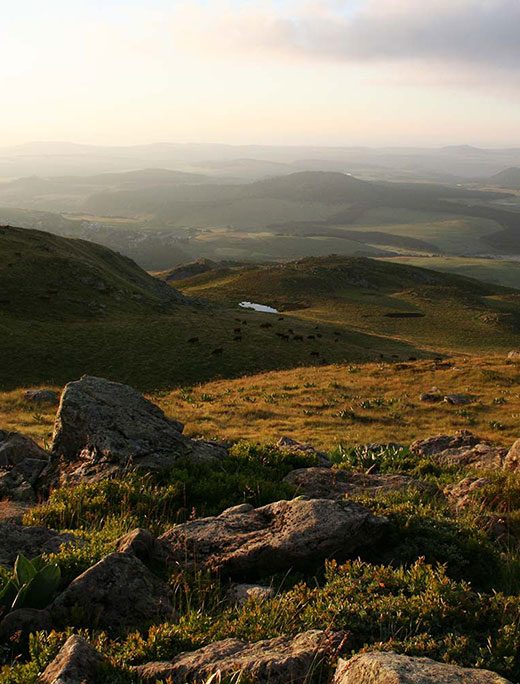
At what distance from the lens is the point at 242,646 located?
5.85m

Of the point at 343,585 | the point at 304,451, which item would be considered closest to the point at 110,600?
the point at 343,585

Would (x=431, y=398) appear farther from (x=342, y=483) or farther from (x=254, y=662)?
(x=254, y=662)

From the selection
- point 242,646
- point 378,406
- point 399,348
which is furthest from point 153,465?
point 399,348

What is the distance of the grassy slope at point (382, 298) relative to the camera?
81312mm

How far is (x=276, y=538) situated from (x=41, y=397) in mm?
28232

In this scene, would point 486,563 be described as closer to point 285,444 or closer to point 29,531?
point 29,531

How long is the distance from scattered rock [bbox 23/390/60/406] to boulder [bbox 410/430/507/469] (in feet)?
76.3

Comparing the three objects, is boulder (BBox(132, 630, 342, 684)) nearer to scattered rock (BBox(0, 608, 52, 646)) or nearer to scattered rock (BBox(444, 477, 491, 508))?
scattered rock (BBox(0, 608, 52, 646))

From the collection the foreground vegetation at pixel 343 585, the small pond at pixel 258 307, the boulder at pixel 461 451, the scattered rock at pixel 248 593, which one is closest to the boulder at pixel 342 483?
the foreground vegetation at pixel 343 585

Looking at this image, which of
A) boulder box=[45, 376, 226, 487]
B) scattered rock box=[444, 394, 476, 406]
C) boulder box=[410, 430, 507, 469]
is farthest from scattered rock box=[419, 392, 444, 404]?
boulder box=[45, 376, 226, 487]

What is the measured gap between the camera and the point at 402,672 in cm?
488

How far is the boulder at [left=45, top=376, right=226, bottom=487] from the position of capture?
1284 centimetres

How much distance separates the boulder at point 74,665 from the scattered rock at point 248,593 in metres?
2.16

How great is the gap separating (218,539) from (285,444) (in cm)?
912
